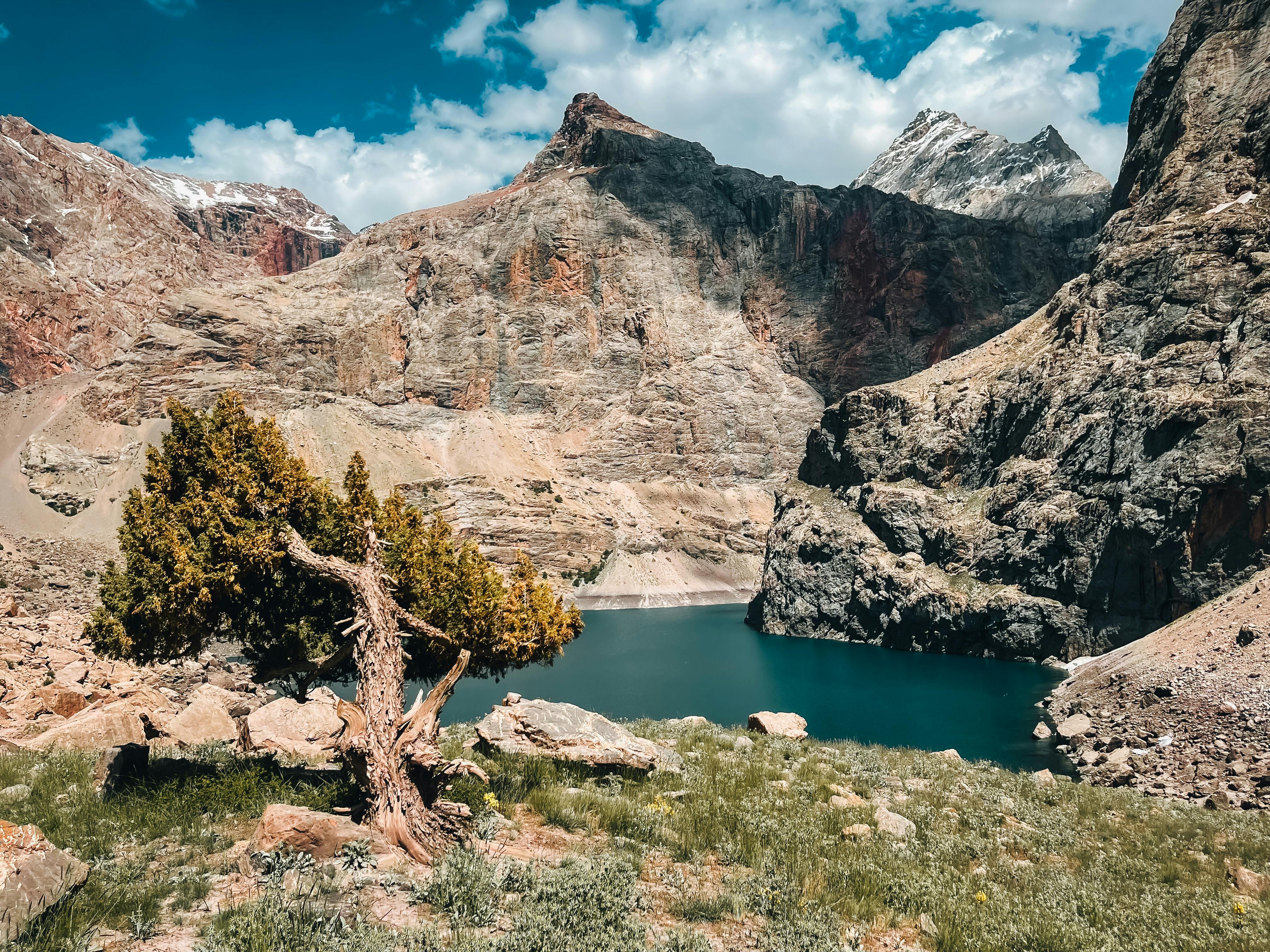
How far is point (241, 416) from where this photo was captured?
18.3 m

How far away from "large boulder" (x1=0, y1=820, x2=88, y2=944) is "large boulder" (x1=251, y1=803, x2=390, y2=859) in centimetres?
192

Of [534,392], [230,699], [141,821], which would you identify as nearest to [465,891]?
[141,821]

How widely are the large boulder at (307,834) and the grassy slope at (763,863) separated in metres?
0.79

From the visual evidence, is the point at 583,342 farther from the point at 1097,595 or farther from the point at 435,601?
the point at 435,601

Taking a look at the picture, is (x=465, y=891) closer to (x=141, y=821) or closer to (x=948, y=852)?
(x=141, y=821)

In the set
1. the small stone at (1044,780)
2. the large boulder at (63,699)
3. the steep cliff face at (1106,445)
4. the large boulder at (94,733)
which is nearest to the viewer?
the large boulder at (94,733)

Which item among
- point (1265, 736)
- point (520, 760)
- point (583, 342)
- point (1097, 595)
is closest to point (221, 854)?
point (520, 760)

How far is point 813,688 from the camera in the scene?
66375mm

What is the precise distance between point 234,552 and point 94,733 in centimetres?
779

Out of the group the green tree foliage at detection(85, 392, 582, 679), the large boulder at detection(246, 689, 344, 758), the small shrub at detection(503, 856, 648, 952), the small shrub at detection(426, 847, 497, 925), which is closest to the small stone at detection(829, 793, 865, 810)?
the small shrub at detection(503, 856, 648, 952)

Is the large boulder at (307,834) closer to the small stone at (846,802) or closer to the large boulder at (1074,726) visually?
the small stone at (846,802)

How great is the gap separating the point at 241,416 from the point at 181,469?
1889 millimetres

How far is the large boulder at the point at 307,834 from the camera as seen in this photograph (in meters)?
8.59

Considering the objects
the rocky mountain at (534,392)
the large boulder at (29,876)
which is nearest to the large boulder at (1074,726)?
the large boulder at (29,876)
